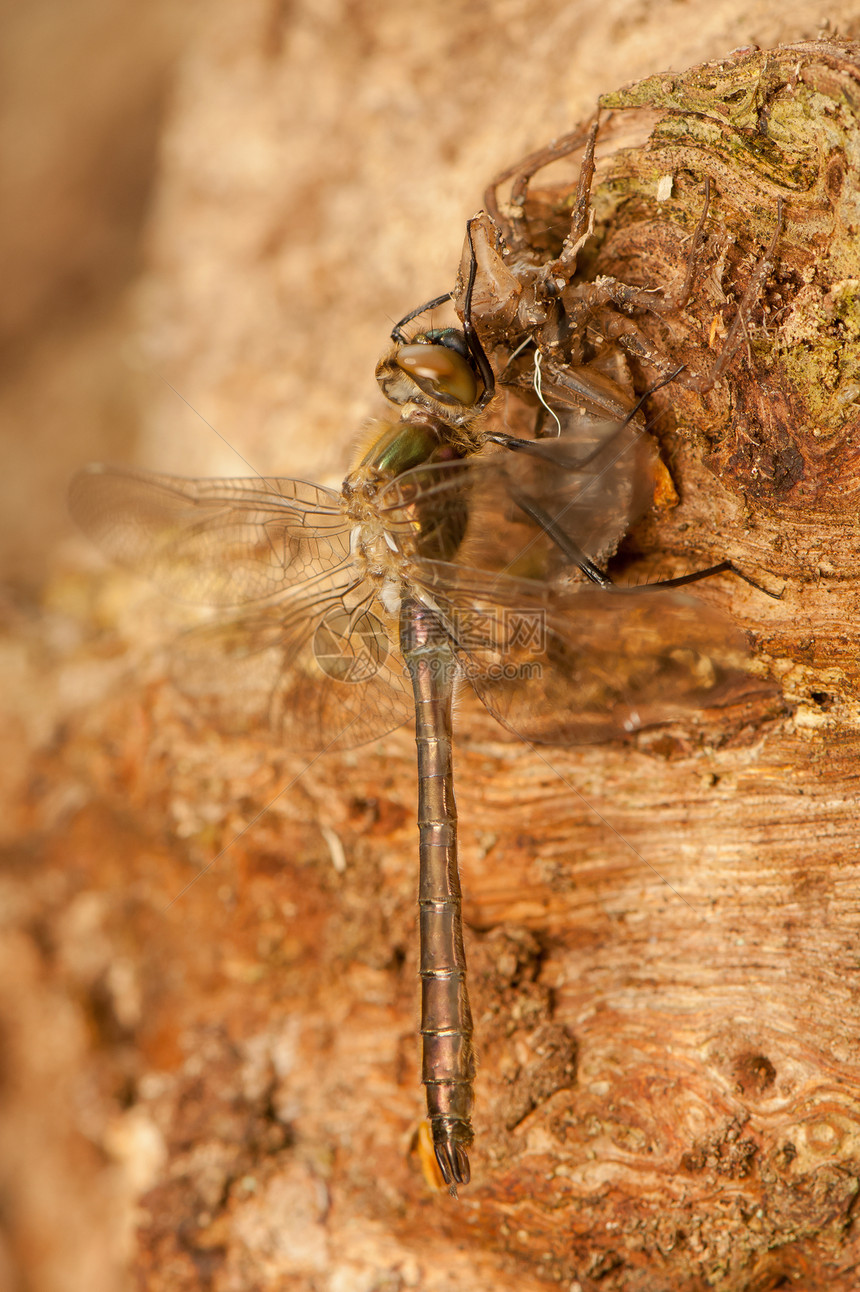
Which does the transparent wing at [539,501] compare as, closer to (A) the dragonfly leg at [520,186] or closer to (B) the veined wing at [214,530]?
(B) the veined wing at [214,530]

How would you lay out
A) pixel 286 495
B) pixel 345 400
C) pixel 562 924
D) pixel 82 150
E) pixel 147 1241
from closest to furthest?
pixel 562 924, pixel 147 1241, pixel 286 495, pixel 345 400, pixel 82 150

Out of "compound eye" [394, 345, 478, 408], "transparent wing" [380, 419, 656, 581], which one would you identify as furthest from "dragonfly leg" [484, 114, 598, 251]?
"transparent wing" [380, 419, 656, 581]

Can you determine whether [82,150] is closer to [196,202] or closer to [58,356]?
[58,356]

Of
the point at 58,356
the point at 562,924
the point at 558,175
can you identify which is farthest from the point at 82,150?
the point at 562,924

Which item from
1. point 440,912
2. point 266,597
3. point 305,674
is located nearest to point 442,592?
point 305,674

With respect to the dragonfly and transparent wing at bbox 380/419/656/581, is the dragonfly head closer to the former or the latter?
the dragonfly

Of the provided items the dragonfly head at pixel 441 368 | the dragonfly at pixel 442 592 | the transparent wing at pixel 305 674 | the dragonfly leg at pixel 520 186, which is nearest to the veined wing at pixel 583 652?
the dragonfly at pixel 442 592
